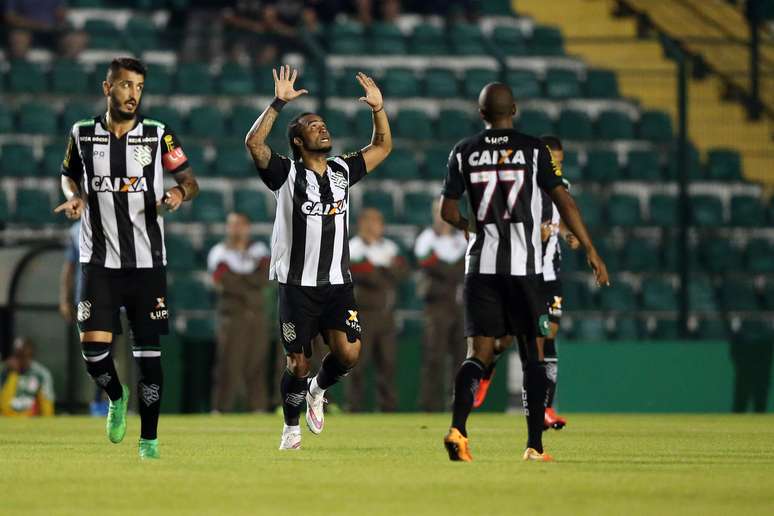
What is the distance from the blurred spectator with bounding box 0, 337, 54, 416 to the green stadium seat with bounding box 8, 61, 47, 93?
15.1ft

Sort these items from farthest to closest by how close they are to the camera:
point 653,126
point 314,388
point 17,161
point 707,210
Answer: point 653,126, point 707,210, point 17,161, point 314,388

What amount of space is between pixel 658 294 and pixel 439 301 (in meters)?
3.38

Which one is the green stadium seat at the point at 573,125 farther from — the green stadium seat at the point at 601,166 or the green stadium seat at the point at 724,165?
the green stadium seat at the point at 724,165

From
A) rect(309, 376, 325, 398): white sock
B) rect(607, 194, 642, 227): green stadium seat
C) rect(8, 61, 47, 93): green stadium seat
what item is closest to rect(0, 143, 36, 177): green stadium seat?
rect(8, 61, 47, 93): green stadium seat

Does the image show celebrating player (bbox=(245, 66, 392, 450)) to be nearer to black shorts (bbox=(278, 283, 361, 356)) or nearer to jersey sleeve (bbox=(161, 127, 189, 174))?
black shorts (bbox=(278, 283, 361, 356))

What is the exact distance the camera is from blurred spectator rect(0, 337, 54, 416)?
1761cm

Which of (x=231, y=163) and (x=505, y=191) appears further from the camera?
(x=231, y=163)

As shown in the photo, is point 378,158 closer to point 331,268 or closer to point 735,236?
point 331,268

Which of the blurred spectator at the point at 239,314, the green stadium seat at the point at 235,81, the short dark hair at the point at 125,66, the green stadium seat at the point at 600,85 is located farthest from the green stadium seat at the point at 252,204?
the short dark hair at the point at 125,66

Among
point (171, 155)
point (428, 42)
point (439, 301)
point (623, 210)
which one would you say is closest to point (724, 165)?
point (623, 210)

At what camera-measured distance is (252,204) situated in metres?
20.7

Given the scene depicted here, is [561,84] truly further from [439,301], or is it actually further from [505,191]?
[505,191]

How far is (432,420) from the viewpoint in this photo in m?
15.9

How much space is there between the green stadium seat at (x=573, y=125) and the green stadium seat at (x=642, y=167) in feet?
2.27
